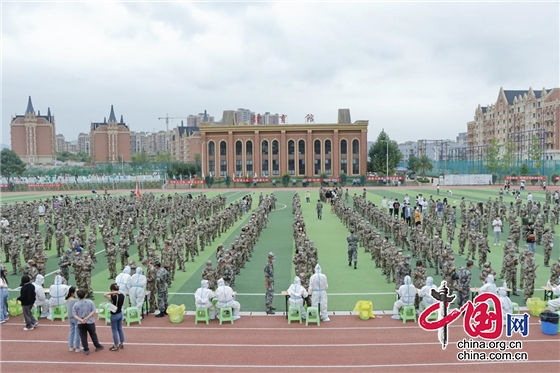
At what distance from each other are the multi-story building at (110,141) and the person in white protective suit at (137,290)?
13090cm

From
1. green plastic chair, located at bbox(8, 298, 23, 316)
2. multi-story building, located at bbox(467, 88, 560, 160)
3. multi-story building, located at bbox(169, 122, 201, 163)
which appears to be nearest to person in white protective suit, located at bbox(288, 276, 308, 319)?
green plastic chair, located at bbox(8, 298, 23, 316)

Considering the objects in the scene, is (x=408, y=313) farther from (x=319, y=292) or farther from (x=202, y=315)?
(x=202, y=315)

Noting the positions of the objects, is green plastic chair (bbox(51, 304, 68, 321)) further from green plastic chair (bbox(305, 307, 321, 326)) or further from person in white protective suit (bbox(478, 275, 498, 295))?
person in white protective suit (bbox(478, 275, 498, 295))

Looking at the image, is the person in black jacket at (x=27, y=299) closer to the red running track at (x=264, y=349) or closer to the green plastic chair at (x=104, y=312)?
the red running track at (x=264, y=349)

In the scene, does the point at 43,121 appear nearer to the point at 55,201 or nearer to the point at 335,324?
the point at 55,201

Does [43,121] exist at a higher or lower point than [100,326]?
higher

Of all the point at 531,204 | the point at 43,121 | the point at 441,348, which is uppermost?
the point at 43,121

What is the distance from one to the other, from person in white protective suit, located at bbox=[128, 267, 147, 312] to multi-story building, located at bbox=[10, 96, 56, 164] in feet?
428

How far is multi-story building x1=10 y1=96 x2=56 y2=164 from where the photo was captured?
127000mm

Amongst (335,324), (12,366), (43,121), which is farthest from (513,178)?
(43,121)

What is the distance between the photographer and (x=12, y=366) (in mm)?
9422

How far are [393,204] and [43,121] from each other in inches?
4925

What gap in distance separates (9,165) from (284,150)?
43794 mm

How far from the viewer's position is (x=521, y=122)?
95750mm
